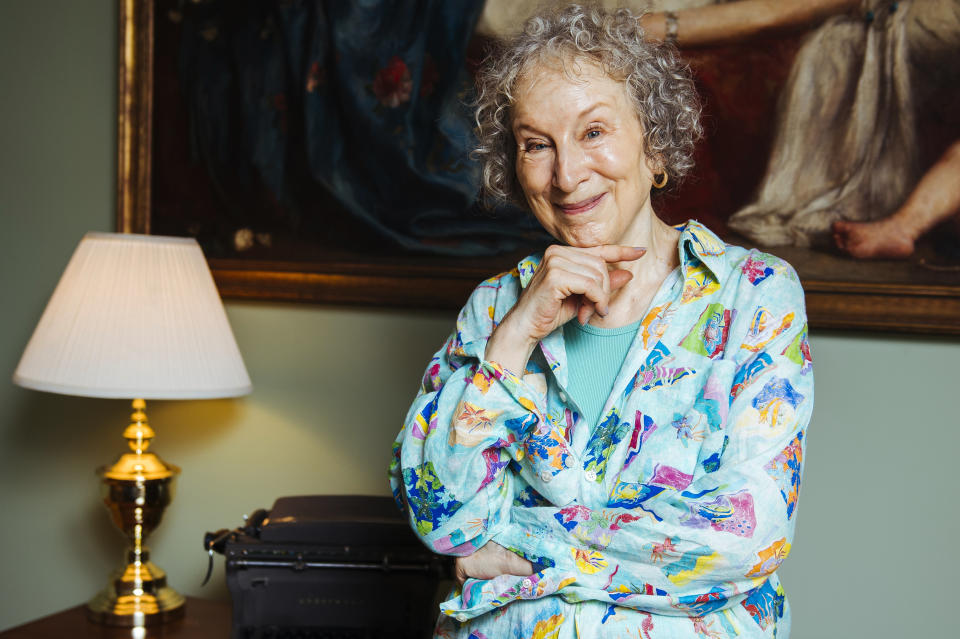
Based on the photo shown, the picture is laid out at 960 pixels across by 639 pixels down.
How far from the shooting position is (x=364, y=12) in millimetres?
2377

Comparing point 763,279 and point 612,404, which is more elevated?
point 763,279

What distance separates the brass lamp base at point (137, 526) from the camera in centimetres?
227

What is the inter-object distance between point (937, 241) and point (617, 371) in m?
0.87

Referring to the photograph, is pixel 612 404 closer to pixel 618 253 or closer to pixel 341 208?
pixel 618 253

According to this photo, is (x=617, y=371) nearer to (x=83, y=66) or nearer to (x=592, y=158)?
(x=592, y=158)

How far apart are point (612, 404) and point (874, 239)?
890 millimetres

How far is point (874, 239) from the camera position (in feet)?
6.42

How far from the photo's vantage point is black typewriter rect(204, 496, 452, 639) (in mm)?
1885

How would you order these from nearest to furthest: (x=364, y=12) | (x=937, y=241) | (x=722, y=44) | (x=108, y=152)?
1. (x=937, y=241)
2. (x=722, y=44)
3. (x=364, y=12)
4. (x=108, y=152)

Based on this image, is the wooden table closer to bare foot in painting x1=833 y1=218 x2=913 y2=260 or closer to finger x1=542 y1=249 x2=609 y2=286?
finger x1=542 y1=249 x2=609 y2=286

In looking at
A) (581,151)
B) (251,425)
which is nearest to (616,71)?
(581,151)

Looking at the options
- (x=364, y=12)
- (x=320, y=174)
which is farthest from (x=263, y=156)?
(x=364, y=12)

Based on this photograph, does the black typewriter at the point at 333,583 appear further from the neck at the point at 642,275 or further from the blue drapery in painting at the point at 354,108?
the blue drapery in painting at the point at 354,108

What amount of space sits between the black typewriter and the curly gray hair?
847 mm
